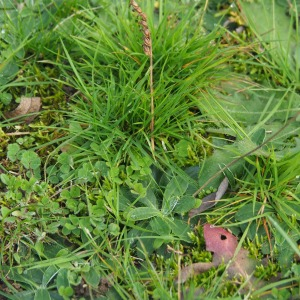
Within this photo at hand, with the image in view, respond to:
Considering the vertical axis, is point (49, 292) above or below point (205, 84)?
below

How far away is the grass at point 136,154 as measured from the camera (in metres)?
2.31

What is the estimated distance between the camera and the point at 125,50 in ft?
8.79

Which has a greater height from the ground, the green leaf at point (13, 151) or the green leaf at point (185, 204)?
the green leaf at point (13, 151)

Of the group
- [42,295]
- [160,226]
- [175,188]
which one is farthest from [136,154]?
[42,295]

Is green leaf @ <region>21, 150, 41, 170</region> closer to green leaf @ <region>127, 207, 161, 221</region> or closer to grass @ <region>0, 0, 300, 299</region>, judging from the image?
grass @ <region>0, 0, 300, 299</region>

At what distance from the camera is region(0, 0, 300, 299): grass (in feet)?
7.57

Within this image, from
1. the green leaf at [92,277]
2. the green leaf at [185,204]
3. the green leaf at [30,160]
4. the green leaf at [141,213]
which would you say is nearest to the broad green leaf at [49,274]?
the green leaf at [92,277]

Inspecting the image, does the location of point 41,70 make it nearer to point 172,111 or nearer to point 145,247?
point 172,111

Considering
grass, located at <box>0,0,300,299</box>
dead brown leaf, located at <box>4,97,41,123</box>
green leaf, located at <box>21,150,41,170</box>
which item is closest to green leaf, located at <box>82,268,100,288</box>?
grass, located at <box>0,0,300,299</box>

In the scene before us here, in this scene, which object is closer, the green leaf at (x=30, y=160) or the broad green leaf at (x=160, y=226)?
the broad green leaf at (x=160, y=226)

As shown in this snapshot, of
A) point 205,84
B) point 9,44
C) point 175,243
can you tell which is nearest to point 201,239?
point 175,243

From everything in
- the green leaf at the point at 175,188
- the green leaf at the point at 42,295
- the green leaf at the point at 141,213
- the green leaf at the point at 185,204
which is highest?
the green leaf at the point at 175,188

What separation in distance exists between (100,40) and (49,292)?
1293mm

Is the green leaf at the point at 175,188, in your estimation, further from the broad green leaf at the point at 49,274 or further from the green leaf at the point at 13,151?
the green leaf at the point at 13,151
